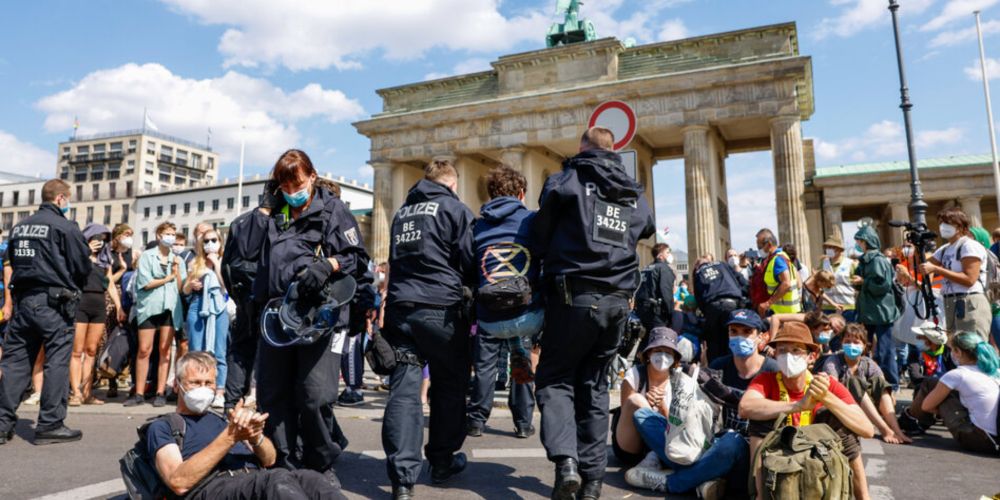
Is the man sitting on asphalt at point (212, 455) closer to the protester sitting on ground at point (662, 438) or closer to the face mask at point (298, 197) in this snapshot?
the face mask at point (298, 197)

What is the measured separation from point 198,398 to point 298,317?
0.77 meters

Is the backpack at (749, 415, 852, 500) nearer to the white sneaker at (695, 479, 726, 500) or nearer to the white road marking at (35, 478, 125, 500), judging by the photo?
the white sneaker at (695, 479, 726, 500)

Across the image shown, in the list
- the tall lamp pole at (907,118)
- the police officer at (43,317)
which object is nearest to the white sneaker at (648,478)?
the police officer at (43,317)

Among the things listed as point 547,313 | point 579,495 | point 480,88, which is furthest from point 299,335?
point 480,88

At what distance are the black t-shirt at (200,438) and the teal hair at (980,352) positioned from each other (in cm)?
574

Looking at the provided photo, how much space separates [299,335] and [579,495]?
186 centimetres

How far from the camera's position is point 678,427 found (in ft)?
13.4

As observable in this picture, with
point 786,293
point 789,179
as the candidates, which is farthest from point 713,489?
point 789,179

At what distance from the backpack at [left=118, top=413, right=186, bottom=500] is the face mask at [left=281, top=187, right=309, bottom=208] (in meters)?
1.52

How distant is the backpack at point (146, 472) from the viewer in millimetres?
2957

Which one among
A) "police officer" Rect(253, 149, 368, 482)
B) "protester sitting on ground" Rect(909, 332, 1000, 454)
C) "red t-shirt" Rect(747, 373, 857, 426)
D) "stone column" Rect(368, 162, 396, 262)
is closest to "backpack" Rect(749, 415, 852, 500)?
"red t-shirt" Rect(747, 373, 857, 426)

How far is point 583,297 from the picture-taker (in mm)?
3764

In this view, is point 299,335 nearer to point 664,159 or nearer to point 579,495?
point 579,495

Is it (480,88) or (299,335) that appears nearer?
(299,335)
